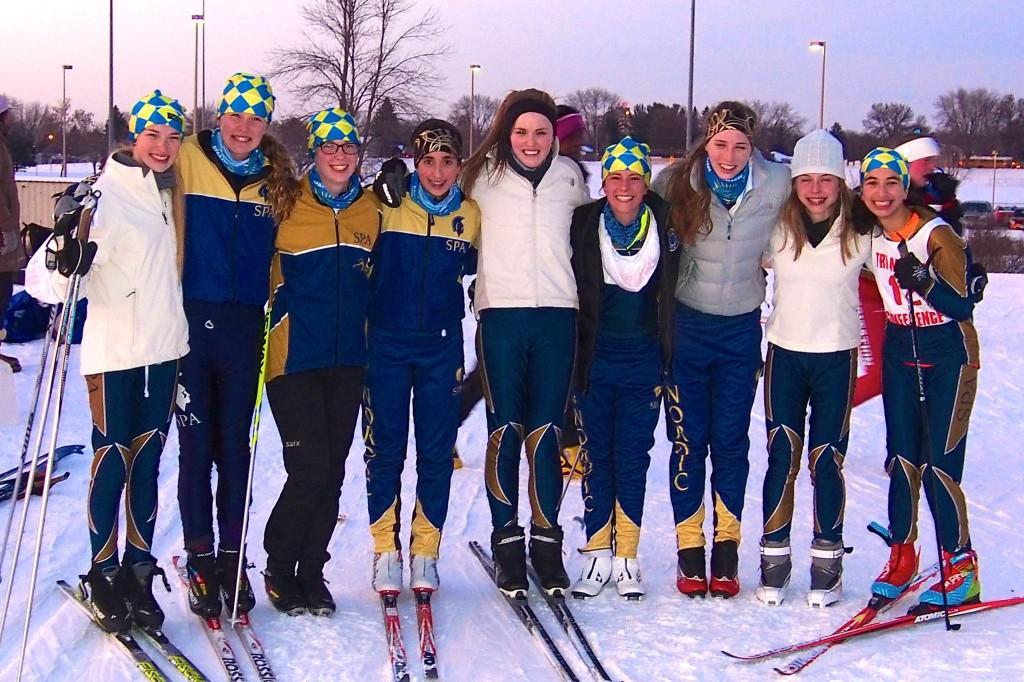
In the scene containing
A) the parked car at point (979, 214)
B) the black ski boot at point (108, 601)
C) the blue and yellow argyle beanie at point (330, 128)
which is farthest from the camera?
the parked car at point (979, 214)

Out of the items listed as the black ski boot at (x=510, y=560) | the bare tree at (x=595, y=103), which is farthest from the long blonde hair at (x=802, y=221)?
the bare tree at (x=595, y=103)

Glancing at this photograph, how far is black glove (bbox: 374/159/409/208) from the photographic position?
3914mm

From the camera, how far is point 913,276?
3801 mm

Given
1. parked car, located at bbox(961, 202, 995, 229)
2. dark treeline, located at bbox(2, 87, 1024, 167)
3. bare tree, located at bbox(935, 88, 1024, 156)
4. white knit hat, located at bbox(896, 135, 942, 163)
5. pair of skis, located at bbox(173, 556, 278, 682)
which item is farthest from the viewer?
bare tree, located at bbox(935, 88, 1024, 156)

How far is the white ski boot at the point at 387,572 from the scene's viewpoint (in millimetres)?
4008

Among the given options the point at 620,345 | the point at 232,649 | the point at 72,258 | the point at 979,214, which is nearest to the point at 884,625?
the point at 620,345

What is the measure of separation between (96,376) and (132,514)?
22.3 inches

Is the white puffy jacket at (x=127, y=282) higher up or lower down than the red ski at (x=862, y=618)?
higher up

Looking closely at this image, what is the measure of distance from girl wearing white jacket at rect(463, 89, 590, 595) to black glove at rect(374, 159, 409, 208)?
32 centimetres

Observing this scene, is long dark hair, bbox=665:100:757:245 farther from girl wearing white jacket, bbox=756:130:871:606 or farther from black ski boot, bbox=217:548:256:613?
black ski boot, bbox=217:548:256:613

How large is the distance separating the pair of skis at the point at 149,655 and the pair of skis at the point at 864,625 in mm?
1921

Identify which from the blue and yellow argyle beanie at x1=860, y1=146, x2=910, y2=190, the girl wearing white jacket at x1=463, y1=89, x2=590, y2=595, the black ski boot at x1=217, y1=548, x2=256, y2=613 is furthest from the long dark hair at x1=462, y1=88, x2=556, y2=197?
the black ski boot at x1=217, y1=548, x2=256, y2=613

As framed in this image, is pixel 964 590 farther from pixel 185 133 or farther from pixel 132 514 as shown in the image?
pixel 185 133

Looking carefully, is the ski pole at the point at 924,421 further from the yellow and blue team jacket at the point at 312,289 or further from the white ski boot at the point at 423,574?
the yellow and blue team jacket at the point at 312,289
